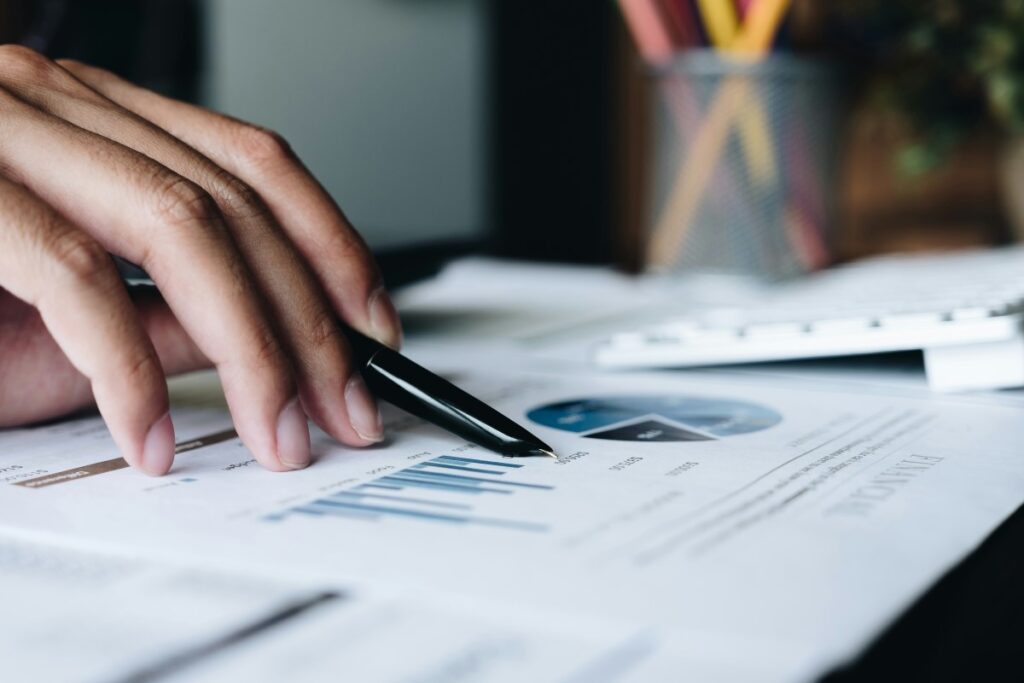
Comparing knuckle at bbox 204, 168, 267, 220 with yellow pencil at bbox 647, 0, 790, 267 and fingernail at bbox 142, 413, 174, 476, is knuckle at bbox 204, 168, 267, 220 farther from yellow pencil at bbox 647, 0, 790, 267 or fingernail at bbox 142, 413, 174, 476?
yellow pencil at bbox 647, 0, 790, 267

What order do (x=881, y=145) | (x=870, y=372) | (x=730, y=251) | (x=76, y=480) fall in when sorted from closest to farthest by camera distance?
(x=76, y=480), (x=870, y=372), (x=730, y=251), (x=881, y=145)

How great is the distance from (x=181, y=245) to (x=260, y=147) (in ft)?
0.35

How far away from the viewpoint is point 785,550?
0.25 metres

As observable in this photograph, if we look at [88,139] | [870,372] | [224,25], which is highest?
[224,25]

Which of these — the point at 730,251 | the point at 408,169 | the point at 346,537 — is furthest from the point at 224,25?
the point at 346,537

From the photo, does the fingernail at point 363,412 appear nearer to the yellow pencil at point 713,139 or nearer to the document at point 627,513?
the document at point 627,513

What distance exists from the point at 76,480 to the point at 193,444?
0.06 metres

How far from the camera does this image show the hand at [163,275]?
1.12 ft

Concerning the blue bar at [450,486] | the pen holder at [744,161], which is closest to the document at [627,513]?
the blue bar at [450,486]

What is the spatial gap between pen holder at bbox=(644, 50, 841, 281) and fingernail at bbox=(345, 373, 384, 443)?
22.3 inches

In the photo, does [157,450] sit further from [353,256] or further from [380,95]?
[380,95]

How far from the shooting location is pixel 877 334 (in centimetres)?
48

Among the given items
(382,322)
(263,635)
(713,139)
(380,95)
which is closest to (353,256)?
(382,322)

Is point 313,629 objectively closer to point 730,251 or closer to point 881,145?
point 730,251
